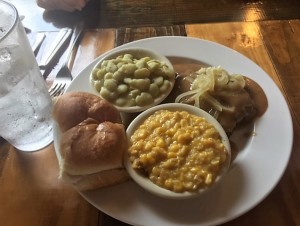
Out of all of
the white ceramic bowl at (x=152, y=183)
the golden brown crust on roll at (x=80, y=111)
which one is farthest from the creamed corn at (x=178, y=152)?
the golden brown crust on roll at (x=80, y=111)

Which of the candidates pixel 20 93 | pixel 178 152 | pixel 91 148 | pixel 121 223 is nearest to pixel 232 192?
pixel 178 152

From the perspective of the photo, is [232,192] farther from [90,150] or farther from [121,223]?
[90,150]

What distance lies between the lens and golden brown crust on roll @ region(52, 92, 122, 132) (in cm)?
116

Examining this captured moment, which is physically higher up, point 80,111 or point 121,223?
point 80,111

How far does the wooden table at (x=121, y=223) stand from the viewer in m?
1.08

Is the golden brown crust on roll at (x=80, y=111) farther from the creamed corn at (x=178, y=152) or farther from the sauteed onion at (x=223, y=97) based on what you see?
the sauteed onion at (x=223, y=97)

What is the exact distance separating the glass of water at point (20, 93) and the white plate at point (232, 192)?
0.13 metres

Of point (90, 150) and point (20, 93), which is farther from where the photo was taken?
point (20, 93)

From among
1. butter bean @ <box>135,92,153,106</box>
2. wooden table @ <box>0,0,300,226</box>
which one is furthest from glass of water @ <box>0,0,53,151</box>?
butter bean @ <box>135,92,153,106</box>

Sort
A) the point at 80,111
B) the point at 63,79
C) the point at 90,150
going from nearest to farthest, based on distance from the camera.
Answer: the point at 90,150 < the point at 80,111 < the point at 63,79

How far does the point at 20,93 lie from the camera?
1.17m

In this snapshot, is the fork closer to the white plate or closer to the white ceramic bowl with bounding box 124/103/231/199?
the white plate

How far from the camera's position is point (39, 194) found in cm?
115

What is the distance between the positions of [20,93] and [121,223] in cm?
55
